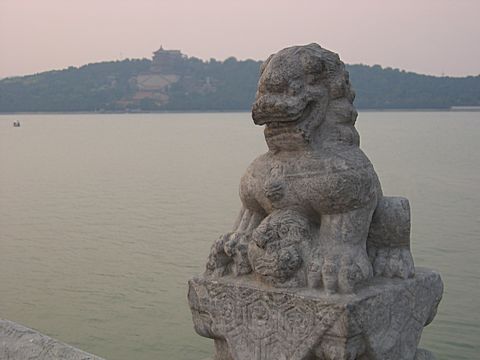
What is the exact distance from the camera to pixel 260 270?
3.29 meters

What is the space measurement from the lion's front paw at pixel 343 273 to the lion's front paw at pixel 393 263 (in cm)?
26

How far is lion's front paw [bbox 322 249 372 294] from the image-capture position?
10.2 feet

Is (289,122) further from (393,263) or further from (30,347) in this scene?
(30,347)

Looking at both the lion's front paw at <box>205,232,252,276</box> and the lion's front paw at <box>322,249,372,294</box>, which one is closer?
the lion's front paw at <box>322,249,372,294</box>

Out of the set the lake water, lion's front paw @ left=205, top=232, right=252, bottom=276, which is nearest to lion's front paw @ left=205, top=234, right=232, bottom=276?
lion's front paw @ left=205, top=232, right=252, bottom=276

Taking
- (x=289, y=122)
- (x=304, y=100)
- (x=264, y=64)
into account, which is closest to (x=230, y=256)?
(x=289, y=122)

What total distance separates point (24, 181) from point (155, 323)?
14.8 m

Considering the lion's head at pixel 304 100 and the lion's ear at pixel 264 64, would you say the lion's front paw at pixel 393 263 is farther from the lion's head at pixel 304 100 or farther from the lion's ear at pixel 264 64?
the lion's ear at pixel 264 64

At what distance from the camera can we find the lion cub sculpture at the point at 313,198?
10.6ft

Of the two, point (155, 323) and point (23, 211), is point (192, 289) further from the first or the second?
point (23, 211)

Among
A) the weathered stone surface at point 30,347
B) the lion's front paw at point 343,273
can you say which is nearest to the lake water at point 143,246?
the weathered stone surface at point 30,347

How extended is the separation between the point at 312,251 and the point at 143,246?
8.20 m

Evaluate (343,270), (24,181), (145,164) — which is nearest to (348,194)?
(343,270)

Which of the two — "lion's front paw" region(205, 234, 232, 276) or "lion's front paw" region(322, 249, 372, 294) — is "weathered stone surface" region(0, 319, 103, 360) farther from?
"lion's front paw" region(322, 249, 372, 294)
